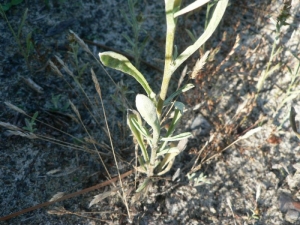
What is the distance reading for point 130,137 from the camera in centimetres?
186

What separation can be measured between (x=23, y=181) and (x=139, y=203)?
556 mm

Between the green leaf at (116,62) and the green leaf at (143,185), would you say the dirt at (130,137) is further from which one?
the green leaf at (116,62)

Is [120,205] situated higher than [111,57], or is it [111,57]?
[111,57]

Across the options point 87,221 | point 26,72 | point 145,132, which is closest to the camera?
point 145,132

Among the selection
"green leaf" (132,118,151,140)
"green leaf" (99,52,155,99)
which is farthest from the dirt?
"green leaf" (99,52,155,99)

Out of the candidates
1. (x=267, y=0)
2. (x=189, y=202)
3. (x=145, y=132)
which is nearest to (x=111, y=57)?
(x=145, y=132)

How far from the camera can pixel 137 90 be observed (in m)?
2.00

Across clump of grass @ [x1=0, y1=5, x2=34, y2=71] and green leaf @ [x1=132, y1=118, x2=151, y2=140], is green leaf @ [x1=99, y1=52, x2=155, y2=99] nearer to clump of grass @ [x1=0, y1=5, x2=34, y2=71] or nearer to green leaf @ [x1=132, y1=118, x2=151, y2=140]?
green leaf @ [x1=132, y1=118, x2=151, y2=140]

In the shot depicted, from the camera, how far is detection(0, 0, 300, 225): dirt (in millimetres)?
1681

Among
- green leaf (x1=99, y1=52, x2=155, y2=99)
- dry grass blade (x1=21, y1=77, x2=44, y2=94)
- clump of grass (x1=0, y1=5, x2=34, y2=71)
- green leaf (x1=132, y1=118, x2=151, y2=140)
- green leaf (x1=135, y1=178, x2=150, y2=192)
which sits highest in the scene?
green leaf (x1=99, y1=52, x2=155, y2=99)

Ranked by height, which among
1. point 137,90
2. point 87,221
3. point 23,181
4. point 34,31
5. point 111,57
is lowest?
point 87,221

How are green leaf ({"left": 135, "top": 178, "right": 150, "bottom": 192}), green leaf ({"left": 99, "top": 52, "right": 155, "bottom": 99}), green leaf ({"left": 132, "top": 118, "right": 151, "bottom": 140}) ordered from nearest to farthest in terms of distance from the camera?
green leaf ({"left": 99, "top": 52, "right": 155, "bottom": 99}) < green leaf ({"left": 132, "top": 118, "right": 151, "bottom": 140}) < green leaf ({"left": 135, "top": 178, "right": 150, "bottom": 192})

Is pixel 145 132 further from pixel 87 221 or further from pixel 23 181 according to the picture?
pixel 23 181

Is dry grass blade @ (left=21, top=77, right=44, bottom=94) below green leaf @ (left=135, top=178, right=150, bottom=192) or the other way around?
the other way around
